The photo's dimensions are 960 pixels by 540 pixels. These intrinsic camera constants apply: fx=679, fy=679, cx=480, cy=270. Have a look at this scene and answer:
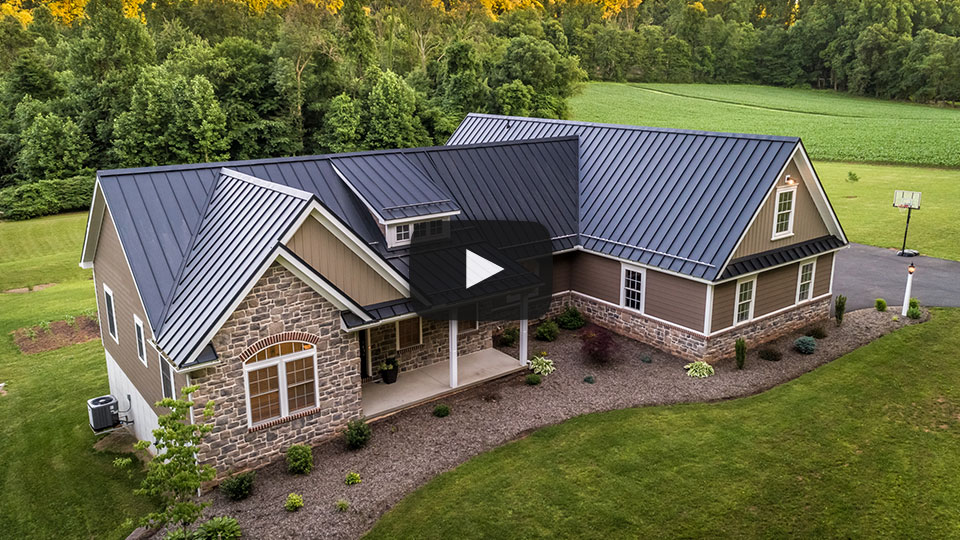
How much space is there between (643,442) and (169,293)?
11528mm

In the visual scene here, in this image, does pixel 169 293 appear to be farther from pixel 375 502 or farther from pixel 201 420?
pixel 375 502

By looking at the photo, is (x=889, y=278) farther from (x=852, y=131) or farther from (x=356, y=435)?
(x=852, y=131)

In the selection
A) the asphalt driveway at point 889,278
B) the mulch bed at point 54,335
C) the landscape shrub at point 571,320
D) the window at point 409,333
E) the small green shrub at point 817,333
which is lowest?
the mulch bed at point 54,335

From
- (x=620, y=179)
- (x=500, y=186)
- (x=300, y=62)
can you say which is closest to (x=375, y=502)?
(x=500, y=186)

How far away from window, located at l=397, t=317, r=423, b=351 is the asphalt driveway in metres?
16.6

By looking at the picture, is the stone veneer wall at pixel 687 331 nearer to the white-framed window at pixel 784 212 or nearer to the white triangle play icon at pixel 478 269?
the white-framed window at pixel 784 212

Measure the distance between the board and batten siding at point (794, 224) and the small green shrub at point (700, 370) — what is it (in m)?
3.35

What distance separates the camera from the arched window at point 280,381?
49.1 feet

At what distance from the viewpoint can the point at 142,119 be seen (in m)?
48.0

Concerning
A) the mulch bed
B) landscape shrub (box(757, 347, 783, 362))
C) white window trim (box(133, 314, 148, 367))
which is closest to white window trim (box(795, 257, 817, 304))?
landscape shrub (box(757, 347, 783, 362))

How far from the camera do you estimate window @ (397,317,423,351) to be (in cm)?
1945

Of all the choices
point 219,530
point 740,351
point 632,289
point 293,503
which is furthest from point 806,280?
point 219,530

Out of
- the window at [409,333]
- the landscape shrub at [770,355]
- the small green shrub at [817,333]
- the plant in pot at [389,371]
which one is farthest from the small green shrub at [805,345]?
the plant in pot at [389,371]

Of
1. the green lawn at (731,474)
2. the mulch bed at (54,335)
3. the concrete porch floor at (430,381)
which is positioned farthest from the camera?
the mulch bed at (54,335)
